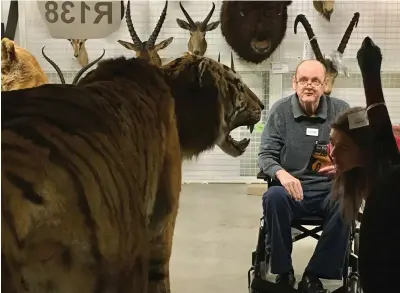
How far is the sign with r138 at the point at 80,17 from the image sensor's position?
139 centimetres

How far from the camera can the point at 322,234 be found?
201 centimetres

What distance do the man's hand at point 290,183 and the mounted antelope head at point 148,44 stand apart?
0.61 m

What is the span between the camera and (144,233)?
1.31 metres

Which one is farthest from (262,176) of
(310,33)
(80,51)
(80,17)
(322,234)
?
(80,17)

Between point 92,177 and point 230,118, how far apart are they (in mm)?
477

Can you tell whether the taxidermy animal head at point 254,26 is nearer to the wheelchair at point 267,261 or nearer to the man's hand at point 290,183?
the man's hand at point 290,183

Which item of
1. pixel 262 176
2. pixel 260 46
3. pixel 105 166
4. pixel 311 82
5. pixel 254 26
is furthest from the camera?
pixel 254 26

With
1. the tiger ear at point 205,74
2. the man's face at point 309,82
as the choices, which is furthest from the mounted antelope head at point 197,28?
the tiger ear at point 205,74

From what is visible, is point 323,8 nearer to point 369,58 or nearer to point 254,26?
point 254,26

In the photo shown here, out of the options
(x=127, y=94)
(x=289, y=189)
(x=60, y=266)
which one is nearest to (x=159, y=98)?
(x=127, y=94)

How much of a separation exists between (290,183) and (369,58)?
63cm

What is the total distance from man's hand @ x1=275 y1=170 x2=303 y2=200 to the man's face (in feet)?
0.86

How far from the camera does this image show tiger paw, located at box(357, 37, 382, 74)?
4.66ft

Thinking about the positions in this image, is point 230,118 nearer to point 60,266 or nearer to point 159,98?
point 159,98
